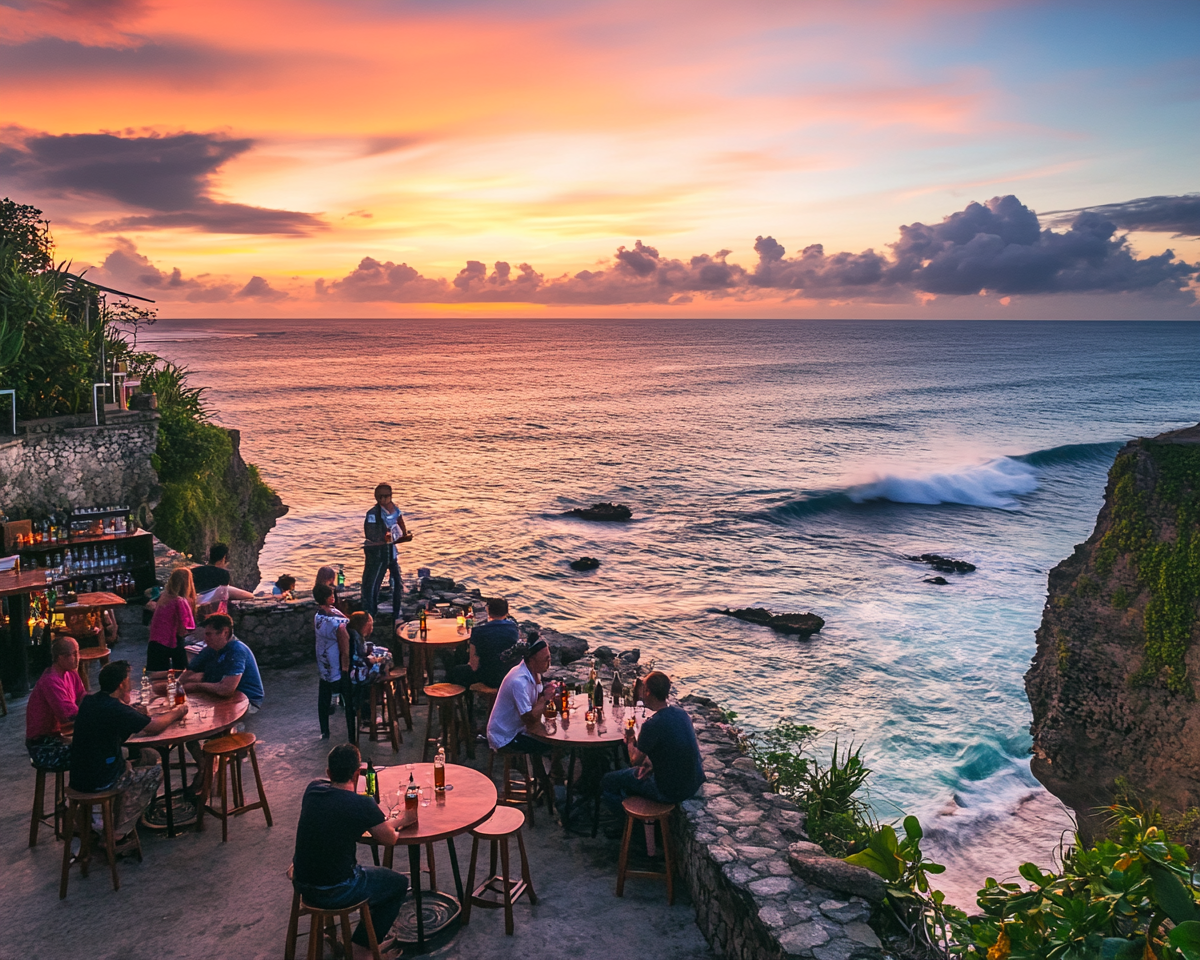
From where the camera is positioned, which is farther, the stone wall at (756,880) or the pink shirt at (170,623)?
the pink shirt at (170,623)

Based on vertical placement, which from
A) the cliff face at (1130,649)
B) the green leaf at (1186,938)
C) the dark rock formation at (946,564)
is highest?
the green leaf at (1186,938)

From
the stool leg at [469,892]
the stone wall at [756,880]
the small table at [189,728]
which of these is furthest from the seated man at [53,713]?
the stone wall at [756,880]

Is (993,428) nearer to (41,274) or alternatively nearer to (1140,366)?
(41,274)

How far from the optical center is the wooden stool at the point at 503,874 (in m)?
6.71

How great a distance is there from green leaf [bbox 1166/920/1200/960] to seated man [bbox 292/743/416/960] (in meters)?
4.74

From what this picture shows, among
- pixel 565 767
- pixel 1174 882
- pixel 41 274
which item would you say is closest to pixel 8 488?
pixel 41 274

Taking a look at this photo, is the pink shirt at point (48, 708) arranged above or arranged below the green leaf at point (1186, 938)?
below

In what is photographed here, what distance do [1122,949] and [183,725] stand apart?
310 inches

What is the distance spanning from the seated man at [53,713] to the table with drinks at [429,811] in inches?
122

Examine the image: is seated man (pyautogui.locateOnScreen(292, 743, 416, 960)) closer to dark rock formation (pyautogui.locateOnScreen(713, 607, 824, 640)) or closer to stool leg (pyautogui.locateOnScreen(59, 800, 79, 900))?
stool leg (pyautogui.locateOnScreen(59, 800, 79, 900))

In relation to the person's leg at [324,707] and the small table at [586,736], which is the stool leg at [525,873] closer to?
the small table at [586,736]

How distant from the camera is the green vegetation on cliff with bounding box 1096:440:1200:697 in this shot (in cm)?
1226

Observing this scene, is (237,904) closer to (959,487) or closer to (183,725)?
(183,725)

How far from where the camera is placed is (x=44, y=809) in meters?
8.30
